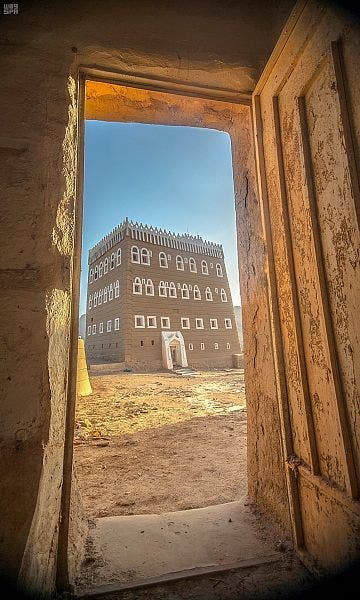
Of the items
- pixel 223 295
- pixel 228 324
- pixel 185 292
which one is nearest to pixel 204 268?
pixel 223 295

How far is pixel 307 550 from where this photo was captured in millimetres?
1659

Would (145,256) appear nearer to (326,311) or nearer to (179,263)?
(179,263)

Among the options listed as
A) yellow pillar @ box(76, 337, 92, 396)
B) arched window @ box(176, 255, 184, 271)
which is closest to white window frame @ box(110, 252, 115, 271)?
arched window @ box(176, 255, 184, 271)

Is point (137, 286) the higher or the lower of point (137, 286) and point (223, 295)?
the lower

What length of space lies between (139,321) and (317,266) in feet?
76.4

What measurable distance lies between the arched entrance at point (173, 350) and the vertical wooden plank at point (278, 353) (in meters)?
22.8

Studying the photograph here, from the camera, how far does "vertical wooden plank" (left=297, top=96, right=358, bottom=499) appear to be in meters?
1.37

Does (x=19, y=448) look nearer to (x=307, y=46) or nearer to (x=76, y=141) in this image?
(x=76, y=141)

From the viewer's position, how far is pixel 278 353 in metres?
1.98

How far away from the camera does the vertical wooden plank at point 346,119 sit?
1.30 m

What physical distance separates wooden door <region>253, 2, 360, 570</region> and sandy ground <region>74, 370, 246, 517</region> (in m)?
1.66

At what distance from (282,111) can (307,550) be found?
9.38 ft

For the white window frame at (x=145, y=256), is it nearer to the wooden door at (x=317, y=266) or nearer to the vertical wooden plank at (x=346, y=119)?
the wooden door at (x=317, y=266)

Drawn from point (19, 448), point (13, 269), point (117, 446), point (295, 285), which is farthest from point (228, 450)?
point (13, 269)
